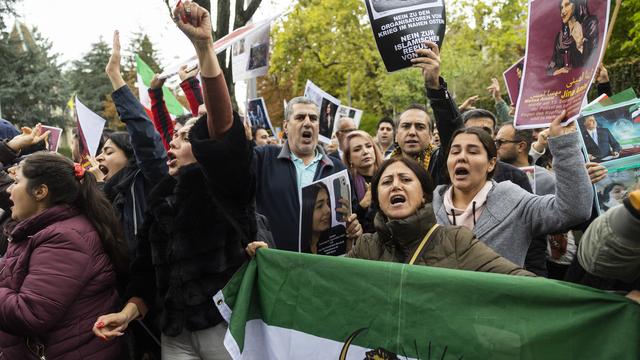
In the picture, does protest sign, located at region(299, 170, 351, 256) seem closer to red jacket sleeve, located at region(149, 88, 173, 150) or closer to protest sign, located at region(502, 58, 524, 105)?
red jacket sleeve, located at region(149, 88, 173, 150)

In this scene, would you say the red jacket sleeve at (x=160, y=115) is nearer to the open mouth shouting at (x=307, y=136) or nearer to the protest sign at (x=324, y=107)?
the open mouth shouting at (x=307, y=136)

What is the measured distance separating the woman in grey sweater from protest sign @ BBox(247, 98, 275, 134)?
4625 mm

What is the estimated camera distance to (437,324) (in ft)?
7.06

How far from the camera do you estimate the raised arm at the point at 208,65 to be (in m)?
2.10

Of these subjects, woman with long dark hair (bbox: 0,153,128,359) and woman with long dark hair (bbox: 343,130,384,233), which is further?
woman with long dark hair (bbox: 343,130,384,233)

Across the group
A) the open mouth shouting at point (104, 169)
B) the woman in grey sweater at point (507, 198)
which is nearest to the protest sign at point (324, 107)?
the open mouth shouting at point (104, 169)

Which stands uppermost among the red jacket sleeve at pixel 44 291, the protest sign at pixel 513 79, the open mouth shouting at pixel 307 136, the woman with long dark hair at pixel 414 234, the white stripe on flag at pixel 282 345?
the protest sign at pixel 513 79

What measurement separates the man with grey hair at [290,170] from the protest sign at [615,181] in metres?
1.66

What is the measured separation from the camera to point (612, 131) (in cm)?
310

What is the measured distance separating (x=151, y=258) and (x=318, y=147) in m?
1.63

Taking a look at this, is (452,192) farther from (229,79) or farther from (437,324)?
(229,79)

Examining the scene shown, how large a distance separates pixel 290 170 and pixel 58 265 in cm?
168

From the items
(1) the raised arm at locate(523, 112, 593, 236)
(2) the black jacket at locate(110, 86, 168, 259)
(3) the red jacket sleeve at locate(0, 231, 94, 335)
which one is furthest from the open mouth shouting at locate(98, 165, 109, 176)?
(1) the raised arm at locate(523, 112, 593, 236)

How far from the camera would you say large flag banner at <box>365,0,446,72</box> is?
3488 mm
